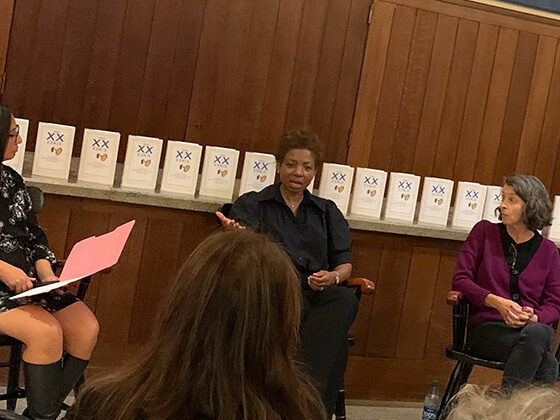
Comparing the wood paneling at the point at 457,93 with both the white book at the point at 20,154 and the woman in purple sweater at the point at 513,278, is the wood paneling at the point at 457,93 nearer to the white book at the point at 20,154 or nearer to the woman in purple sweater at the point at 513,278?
the woman in purple sweater at the point at 513,278

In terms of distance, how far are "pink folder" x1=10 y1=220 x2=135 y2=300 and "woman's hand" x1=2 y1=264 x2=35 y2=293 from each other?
9 cm

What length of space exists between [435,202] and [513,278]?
59 centimetres

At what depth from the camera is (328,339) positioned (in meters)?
3.73

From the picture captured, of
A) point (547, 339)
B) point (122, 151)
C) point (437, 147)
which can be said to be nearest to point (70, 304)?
point (122, 151)

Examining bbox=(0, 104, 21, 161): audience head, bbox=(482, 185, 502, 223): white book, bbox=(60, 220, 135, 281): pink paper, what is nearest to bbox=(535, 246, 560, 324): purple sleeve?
bbox=(482, 185, 502, 223): white book

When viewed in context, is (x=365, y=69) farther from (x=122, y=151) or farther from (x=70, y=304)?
(x=70, y=304)

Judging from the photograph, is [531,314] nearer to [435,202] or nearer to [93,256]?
[435,202]

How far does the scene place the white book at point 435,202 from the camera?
444cm

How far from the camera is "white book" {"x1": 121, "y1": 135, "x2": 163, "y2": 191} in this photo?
3.98 m

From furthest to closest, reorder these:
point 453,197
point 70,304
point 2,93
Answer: point 453,197 < point 2,93 < point 70,304

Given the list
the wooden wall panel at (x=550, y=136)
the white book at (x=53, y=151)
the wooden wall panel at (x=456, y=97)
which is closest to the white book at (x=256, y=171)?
the white book at (x=53, y=151)

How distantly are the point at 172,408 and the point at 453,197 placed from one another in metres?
3.52

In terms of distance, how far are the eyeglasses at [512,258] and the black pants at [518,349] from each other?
0.27m

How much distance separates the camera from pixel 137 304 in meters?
4.08
